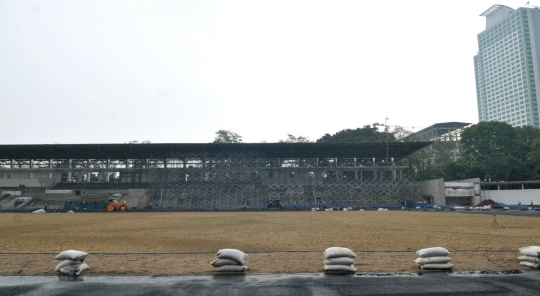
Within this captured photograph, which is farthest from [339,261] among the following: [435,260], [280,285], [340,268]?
[435,260]

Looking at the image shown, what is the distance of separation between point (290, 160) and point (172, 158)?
28.8 meters

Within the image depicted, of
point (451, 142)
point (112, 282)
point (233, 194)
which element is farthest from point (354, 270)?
point (451, 142)

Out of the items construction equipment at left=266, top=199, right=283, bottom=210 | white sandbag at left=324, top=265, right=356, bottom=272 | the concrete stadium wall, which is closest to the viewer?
white sandbag at left=324, top=265, right=356, bottom=272

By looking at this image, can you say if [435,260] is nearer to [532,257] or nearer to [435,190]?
[532,257]

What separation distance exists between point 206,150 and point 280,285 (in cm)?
7992

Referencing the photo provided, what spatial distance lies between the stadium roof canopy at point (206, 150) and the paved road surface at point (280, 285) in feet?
240

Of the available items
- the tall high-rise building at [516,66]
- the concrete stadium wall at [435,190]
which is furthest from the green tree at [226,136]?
the tall high-rise building at [516,66]

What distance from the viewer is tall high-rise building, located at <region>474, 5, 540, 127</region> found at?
562 ft

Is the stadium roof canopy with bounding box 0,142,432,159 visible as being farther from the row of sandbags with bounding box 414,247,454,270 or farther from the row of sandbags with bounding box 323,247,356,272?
the row of sandbags with bounding box 323,247,356,272

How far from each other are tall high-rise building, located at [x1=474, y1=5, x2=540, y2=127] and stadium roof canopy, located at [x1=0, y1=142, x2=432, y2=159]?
121 metres

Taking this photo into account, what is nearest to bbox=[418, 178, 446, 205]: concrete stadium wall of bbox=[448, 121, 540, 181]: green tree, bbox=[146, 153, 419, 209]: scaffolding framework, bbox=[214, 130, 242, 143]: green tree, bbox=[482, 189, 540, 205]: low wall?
bbox=[146, 153, 419, 209]: scaffolding framework

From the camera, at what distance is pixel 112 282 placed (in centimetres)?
1008

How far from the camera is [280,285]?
949cm

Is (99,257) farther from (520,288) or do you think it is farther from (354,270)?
(520,288)
